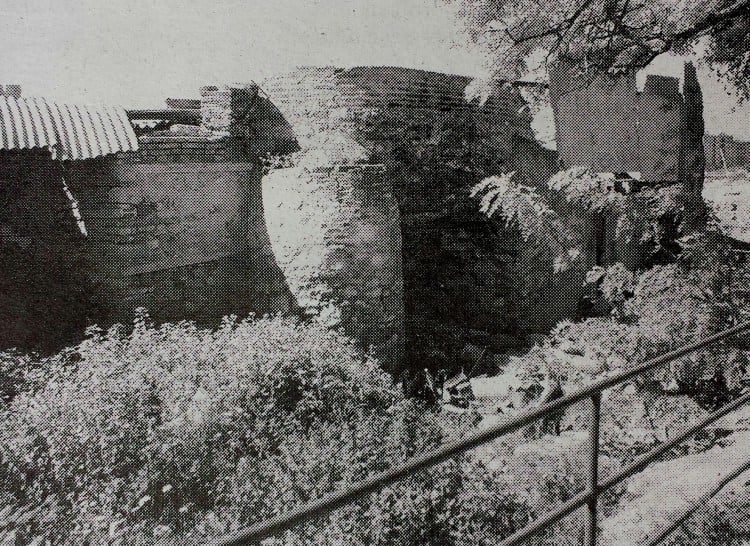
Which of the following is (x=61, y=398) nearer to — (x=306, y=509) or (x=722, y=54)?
(x=306, y=509)

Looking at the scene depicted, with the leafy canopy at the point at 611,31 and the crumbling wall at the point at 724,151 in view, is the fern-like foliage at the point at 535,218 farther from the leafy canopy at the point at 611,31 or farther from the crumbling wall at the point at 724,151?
the crumbling wall at the point at 724,151

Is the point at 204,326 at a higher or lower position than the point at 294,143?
lower

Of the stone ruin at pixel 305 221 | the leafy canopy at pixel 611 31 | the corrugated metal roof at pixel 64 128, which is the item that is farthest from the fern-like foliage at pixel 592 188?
the corrugated metal roof at pixel 64 128

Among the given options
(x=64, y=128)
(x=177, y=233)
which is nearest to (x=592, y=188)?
(x=177, y=233)

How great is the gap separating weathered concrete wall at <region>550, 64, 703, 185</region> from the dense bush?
767 centimetres

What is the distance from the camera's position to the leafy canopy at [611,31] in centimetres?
647

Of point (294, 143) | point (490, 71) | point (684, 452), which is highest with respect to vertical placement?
point (490, 71)

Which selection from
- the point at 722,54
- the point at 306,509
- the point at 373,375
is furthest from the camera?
the point at 722,54

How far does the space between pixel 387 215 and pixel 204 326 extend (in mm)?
3256

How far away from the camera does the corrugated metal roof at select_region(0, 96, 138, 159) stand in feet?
22.4

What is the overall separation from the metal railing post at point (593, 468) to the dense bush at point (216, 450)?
2.53 m

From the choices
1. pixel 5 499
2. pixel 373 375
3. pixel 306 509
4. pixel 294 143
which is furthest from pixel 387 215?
pixel 306 509

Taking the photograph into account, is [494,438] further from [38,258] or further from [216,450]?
[38,258]

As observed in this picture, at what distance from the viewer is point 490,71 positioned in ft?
26.2
